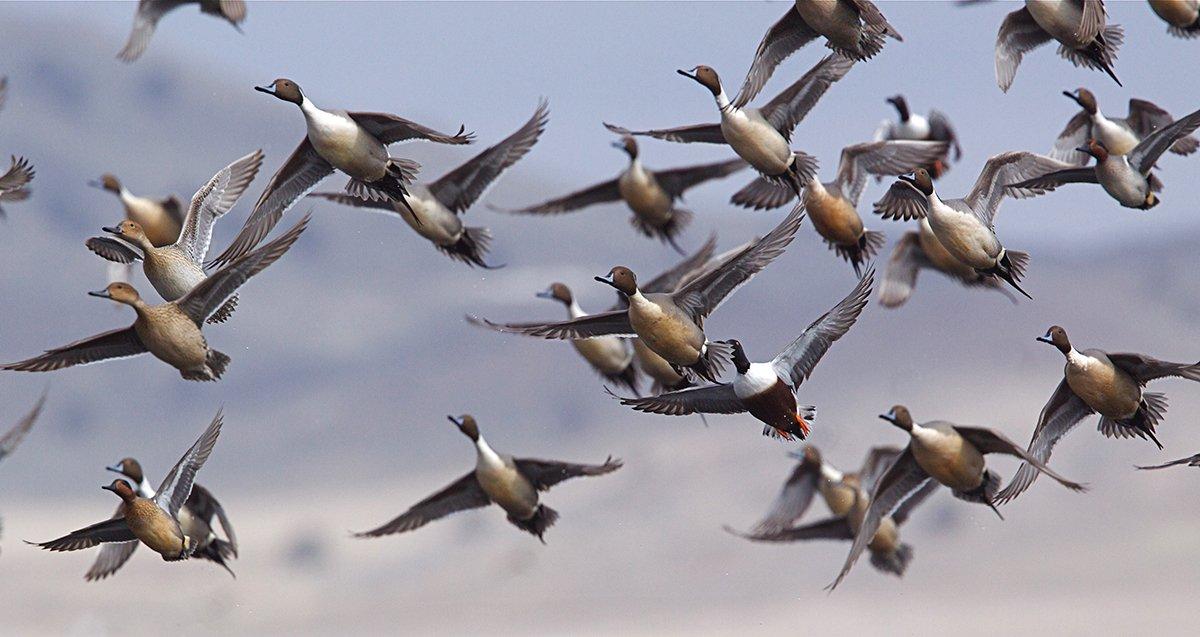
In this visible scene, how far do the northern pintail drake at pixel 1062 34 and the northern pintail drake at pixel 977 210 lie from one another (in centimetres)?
69

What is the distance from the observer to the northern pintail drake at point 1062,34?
1145 centimetres

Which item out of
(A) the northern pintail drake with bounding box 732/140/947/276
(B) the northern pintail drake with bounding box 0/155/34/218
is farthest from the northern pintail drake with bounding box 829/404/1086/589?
(B) the northern pintail drake with bounding box 0/155/34/218

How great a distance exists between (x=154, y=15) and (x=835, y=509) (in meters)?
8.02

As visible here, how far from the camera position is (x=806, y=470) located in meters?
16.6

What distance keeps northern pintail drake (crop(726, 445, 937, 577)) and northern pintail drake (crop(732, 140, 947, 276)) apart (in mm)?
3069

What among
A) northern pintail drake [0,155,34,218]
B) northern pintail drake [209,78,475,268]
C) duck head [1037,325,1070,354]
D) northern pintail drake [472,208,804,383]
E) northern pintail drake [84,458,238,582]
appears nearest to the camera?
northern pintail drake [472,208,804,383]

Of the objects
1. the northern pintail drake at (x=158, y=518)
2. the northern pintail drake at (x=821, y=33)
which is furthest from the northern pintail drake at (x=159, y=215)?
the northern pintail drake at (x=821, y=33)

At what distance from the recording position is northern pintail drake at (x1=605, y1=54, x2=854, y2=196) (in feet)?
38.4

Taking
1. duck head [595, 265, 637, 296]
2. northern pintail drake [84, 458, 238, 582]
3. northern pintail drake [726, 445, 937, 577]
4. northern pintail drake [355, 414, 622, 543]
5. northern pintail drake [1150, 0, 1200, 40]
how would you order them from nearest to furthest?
1. duck head [595, 265, 637, 296]
2. northern pintail drake [1150, 0, 1200, 40]
3. northern pintail drake [84, 458, 238, 582]
4. northern pintail drake [355, 414, 622, 543]
5. northern pintail drake [726, 445, 937, 577]

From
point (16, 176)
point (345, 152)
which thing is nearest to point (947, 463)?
point (345, 152)

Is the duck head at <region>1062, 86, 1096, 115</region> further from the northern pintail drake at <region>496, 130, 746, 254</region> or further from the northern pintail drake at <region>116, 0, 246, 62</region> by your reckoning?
the northern pintail drake at <region>116, 0, 246, 62</region>

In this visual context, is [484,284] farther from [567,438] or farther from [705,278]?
[705,278]

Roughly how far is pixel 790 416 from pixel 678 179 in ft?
17.4

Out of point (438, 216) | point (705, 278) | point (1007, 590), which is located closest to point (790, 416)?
point (705, 278)
